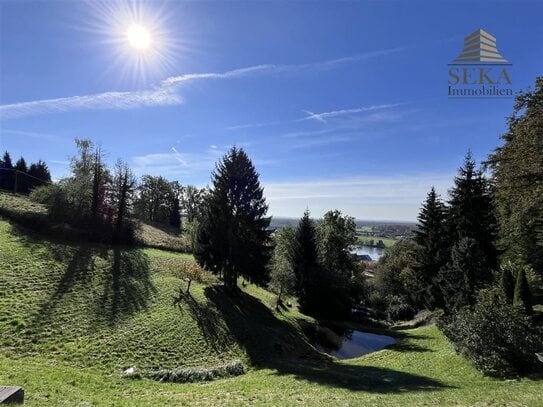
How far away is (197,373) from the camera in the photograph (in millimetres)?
13773

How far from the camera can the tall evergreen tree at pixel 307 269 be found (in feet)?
114

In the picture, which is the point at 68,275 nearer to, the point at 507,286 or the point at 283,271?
the point at 283,271

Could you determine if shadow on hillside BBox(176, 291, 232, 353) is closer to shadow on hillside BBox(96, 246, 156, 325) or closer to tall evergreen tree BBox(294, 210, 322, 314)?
shadow on hillside BBox(96, 246, 156, 325)

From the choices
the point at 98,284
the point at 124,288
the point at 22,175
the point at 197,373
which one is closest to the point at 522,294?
the point at 197,373

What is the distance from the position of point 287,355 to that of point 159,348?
7.45 meters

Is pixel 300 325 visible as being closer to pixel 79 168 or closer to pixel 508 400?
pixel 508 400

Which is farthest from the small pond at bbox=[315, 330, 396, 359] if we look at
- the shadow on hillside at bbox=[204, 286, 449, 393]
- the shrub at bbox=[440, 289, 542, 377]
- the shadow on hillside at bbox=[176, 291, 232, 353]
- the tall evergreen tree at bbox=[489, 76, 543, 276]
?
the tall evergreen tree at bbox=[489, 76, 543, 276]

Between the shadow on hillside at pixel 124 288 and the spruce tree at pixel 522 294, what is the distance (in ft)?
68.7

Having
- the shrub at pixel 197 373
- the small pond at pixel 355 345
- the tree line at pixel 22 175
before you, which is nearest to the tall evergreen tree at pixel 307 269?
the small pond at pixel 355 345

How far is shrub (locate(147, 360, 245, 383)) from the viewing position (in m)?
13.0

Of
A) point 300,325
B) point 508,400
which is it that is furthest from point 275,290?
point 508,400

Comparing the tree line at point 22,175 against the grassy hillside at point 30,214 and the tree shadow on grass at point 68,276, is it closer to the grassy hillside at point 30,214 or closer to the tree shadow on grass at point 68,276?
the grassy hillside at point 30,214

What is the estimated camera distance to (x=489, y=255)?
26.8 metres

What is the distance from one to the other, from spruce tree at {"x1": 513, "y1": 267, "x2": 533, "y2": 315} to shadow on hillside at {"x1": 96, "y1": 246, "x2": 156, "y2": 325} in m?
20.9
